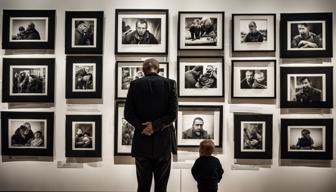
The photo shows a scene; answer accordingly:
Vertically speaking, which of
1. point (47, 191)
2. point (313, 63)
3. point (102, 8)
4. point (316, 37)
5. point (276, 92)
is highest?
point (102, 8)

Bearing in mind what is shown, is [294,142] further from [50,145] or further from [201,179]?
[50,145]

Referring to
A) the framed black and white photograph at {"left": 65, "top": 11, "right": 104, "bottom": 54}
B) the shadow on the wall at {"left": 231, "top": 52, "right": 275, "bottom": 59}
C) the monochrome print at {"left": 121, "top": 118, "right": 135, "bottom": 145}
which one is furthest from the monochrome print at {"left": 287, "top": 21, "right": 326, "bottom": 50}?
the framed black and white photograph at {"left": 65, "top": 11, "right": 104, "bottom": 54}

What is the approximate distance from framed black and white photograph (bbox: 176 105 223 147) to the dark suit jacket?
1.17m

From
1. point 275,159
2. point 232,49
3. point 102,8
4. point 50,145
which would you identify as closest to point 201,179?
point 275,159

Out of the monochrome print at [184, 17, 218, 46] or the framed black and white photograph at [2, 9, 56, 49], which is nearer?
the monochrome print at [184, 17, 218, 46]

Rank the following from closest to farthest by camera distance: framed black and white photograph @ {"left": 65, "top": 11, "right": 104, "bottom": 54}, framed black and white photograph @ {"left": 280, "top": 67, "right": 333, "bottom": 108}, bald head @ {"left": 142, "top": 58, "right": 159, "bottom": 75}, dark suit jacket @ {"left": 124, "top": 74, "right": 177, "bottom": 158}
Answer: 1. dark suit jacket @ {"left": 124, "top": 74, "right": 177, "bottom": 158}
2. bald head @ {"left": 142, "top": 58, "right": 159, "bottom": 75}
3. framed black and white photograph @ {"left": 280, "top": 67, "right": 333, "bottom": 108}
4. framed black and white photograph @ {"left": 65, "top": 11, "right": 104, "bottom": 54}

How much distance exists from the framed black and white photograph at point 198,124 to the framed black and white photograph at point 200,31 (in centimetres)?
82

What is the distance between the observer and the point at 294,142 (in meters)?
5.13

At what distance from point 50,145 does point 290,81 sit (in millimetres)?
3351

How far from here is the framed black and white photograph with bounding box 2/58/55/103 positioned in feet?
17.2

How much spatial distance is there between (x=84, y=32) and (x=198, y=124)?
1986mm

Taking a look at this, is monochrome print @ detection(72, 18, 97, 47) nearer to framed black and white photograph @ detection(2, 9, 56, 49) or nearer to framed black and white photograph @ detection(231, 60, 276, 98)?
framed black and white photograph @ detection(2, 9, 56, 49)

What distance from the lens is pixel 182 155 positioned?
17.0ft

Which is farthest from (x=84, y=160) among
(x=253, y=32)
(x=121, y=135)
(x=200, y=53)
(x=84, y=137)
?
(x=253, y=32)
